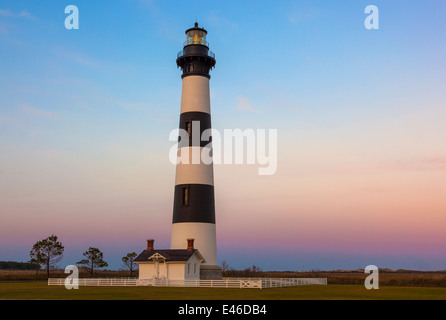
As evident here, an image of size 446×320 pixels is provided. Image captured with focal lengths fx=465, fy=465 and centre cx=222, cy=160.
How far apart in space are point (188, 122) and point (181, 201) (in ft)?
25.3

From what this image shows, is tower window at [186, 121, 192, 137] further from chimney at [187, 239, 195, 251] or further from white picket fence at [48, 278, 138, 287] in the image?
white picket fence at [48, 278, 138, 287]

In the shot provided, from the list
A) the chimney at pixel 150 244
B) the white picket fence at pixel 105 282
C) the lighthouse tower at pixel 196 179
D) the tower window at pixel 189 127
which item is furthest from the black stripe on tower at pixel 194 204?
the white picket fence at pixel 105 282

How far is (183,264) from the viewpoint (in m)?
41.0

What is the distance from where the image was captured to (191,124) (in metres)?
45.1

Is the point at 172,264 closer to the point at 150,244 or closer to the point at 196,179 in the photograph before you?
the point at 150,244

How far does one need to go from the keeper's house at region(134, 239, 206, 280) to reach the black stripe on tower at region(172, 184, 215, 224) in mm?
2385

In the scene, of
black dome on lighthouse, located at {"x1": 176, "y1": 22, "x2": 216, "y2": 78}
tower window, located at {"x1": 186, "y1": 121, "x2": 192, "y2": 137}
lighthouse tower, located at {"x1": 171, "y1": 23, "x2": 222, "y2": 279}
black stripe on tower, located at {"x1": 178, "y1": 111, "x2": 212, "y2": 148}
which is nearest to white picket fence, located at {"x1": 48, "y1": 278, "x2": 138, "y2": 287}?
lighthouse tower, located at {"x1": 171, "y1": 23, "x2": 222, "y2": 279}

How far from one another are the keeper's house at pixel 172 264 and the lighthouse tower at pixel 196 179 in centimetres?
99

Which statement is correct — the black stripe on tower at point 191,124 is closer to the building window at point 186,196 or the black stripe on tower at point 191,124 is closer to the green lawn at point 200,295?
the building window at point 186,196

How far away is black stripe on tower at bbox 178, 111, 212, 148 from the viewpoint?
4469 centimetres

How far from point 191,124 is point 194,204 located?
25.5 feet
